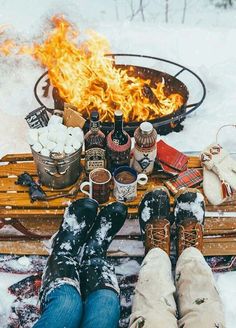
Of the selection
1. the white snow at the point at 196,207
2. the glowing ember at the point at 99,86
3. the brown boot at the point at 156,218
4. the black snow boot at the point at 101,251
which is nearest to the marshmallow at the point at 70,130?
the black snow boot at the point at 101,251

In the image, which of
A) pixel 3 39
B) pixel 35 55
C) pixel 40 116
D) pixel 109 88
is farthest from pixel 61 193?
pixel 3 39

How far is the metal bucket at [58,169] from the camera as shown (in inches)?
129

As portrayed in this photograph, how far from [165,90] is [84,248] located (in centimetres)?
189

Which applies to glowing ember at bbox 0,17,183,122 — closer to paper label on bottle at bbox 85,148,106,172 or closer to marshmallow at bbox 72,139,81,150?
paper label on bottle at bbox 85,148,106,172

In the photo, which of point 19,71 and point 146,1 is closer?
point 19,71

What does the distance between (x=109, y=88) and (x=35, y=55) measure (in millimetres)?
997

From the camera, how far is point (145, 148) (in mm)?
3369

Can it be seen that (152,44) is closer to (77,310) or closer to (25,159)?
(25,159)

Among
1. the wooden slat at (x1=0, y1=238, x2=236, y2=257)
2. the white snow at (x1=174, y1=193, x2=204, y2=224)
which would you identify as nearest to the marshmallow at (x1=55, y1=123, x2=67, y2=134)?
the wooden slat at (x1=0, y1=238, x2=236, y2=257)

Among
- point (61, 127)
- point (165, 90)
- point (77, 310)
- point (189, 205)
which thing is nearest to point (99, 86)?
point (165, 90)

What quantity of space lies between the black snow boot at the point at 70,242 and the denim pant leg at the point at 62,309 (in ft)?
0.32

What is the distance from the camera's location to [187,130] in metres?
4.47

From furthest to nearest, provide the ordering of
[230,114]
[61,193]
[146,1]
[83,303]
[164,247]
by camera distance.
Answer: [146,1]
[230,114]
[61,193]
[164,247]
[83,303]

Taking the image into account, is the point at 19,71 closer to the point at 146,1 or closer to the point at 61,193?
the point at 61,193
